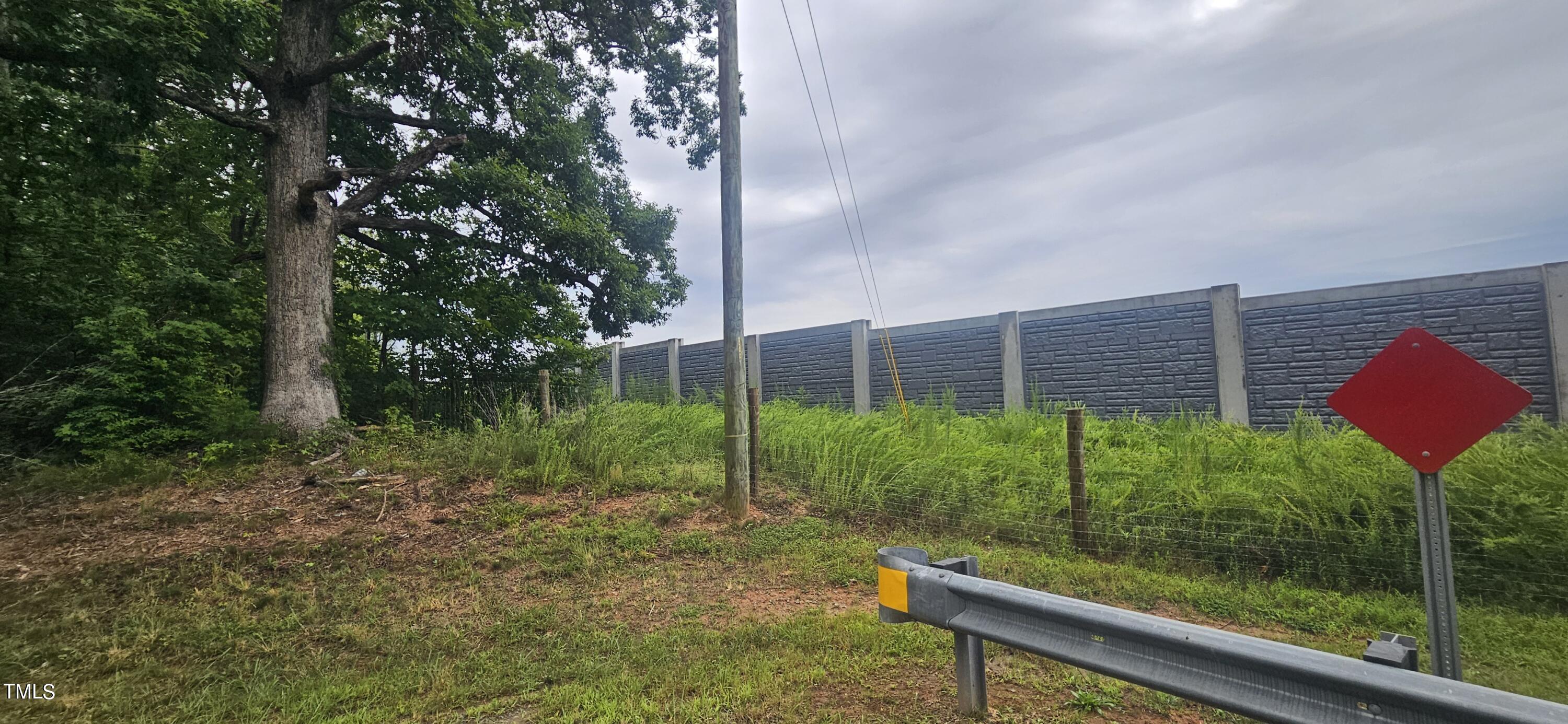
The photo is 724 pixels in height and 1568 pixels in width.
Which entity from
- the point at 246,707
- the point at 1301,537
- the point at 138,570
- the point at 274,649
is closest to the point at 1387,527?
the point at 1301,537

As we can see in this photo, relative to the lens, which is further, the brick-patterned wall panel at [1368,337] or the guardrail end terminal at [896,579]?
the brick-patterned wall panel at [1368,337]

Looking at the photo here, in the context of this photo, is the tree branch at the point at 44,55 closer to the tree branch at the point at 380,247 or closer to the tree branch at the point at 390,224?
the tree branch at the point at 390,224

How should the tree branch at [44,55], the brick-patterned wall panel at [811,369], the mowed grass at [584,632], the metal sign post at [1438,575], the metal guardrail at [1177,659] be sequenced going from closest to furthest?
1. the metal guardrail at [1177,659]
2. the metal sign post at [1438,575]
3. the mowed grass at [584,632]
4. the tree branch at [44,55]
5. the brick-patterned wall panel at [811,369]

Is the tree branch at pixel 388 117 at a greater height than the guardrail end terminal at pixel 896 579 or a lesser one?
greater

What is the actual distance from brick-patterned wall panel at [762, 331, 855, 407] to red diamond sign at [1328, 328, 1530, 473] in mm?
9943

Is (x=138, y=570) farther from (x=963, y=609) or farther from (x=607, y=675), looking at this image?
(x=963, y=609)

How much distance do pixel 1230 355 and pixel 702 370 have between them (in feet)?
35.1

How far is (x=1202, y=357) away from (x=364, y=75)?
→ 1332 centimetres

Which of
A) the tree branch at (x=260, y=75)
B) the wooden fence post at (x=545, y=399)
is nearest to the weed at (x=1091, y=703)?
the wooden fence post at (x=545, y=399)

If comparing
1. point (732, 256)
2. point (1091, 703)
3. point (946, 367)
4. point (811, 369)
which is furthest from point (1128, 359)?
point (1091, 703)

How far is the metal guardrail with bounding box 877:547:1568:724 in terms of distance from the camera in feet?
4.15

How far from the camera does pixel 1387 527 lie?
13.4 ft

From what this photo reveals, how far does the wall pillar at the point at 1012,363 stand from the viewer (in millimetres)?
10289

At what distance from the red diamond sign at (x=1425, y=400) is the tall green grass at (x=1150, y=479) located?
257 cm
